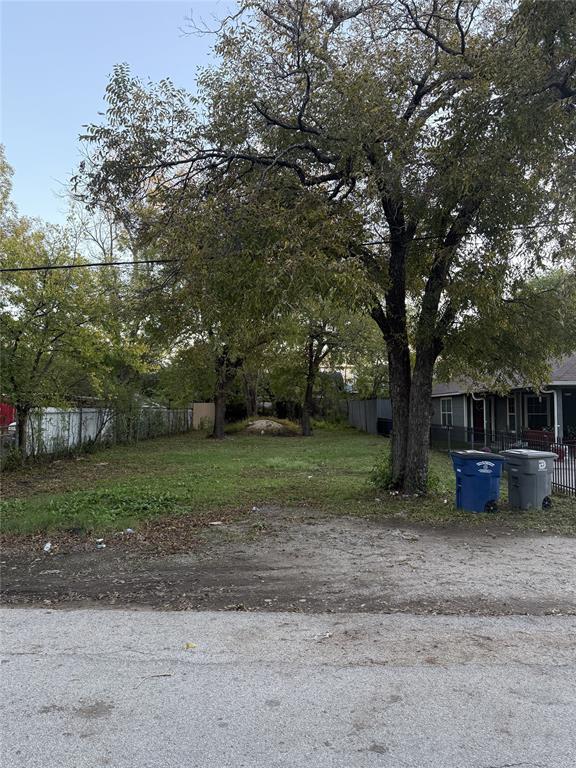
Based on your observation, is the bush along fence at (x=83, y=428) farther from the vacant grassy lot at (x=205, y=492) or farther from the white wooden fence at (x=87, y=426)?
the vacant grassy lot at (x=205, y=492)

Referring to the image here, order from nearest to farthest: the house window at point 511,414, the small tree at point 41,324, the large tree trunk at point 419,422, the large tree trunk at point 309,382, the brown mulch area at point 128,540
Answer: the brown mulch area at point 128,540, the large tree trunk at point 419,422, the small tree at point 41,324, the house window at point 511,414, the large tree trunk at point 309,382

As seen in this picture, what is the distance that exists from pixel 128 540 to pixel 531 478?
6.47 meters

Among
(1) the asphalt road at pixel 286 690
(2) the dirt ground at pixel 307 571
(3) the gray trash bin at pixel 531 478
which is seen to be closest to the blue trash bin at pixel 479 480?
(3) the gray trash bin at pixel 531 478

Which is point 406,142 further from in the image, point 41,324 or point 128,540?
point 41,324

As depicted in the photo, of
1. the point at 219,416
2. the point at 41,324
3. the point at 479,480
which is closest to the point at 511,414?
the point at 219,416

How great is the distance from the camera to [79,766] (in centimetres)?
294

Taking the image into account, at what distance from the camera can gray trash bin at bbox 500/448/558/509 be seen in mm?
9641

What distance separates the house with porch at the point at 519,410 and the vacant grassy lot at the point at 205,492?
7.85 feet

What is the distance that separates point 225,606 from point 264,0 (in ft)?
31.6

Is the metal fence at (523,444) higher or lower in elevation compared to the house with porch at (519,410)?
lower

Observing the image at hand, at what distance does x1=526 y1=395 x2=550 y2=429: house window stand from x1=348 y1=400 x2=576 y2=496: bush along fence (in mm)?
3274

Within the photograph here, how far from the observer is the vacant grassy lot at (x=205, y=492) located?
8.99 m

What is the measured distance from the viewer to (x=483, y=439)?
18609mm

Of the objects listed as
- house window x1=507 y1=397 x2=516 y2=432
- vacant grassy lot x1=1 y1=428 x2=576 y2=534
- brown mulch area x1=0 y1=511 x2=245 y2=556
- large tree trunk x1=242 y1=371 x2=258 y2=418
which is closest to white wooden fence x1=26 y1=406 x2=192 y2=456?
vacant grassy lot x1=1 y1=428 x2=576 y2=534
